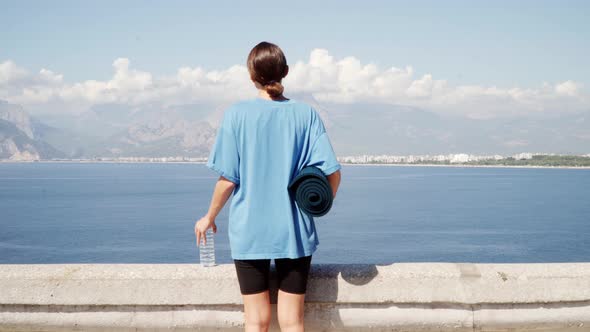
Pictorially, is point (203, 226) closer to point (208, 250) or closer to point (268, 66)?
point (208, 250)

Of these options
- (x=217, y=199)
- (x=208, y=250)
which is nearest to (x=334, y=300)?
(x=208, y=250)

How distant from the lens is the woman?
343 centimetres

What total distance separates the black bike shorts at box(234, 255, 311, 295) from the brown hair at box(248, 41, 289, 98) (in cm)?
96

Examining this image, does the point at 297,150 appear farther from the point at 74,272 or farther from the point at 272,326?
the point at 74,272

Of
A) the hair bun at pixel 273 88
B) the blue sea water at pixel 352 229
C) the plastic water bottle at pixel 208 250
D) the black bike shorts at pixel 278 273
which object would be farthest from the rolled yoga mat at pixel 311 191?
the blue sea water at pixel 352 229

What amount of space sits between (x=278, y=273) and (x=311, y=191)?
1.80 ft

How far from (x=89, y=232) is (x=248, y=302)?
68.4 metres

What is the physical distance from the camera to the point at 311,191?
11.1 ft

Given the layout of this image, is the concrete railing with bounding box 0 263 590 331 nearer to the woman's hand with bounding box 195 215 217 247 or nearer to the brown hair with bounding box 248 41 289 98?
the woman's hand with bounding box 195 215 217 247

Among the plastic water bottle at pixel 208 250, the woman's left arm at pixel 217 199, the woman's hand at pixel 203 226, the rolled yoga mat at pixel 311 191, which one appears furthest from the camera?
the plastic water bottle at pixel 208 250

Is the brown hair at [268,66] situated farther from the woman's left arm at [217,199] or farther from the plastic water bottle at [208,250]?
the plastic water bottle at [208,250]

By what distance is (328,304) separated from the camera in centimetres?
421

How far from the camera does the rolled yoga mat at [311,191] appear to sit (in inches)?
134

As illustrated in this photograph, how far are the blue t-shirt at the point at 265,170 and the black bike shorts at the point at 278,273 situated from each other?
7 centimetres
